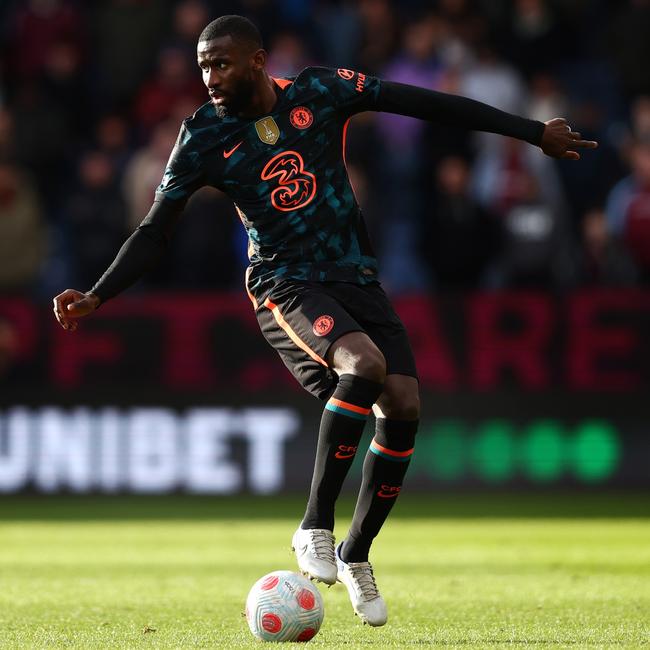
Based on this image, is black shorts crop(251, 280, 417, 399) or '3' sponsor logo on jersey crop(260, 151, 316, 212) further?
'3' sponsor logo on jersey crop(260, 151, 316, 212)

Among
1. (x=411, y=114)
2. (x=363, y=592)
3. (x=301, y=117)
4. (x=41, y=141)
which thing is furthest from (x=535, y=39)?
(x=363, y=592)

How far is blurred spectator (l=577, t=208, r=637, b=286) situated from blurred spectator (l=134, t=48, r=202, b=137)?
391cm

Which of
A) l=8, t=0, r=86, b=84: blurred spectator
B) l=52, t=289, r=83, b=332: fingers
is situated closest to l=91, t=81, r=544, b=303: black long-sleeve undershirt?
l=52, t=289, r=83, b=332: fingers

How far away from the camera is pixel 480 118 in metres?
6.50

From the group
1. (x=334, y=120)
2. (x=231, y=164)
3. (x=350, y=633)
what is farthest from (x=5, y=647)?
(x=334, y=120)

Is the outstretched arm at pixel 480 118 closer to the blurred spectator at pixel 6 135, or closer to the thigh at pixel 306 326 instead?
the thigh at pixel 306 326

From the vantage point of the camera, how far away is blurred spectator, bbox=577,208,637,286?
12.7 m

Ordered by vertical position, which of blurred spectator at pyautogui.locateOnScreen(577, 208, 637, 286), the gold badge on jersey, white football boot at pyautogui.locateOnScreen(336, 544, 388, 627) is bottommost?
white football boot at pyautogui.locateOnScreen(336, 544, 388, 627)

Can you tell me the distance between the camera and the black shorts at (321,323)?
6.18 metres

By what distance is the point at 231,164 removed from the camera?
21.0ft

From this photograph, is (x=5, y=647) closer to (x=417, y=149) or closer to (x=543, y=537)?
(x=543, y=537)

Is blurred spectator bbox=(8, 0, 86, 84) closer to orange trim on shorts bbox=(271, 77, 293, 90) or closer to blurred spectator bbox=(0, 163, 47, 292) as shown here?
blurred spectator bbox=(0, 163, 47, 292)

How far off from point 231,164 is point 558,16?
9.38 meters

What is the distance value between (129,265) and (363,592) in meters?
1.67
